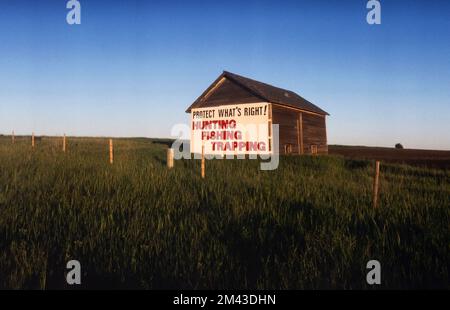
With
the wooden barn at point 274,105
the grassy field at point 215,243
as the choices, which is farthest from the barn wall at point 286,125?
the grassy field at point 215,243

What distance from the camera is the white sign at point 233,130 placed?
18.7 metres

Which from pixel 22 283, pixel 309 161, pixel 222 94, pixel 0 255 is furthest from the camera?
pixel 222 94

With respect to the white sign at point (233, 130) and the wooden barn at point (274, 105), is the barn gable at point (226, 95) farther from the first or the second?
the white sign at point (233, 130)

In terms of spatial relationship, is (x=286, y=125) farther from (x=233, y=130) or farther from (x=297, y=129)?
(x=233, y=130)

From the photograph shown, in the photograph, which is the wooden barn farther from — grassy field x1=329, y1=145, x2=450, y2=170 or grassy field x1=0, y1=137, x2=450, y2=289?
grassy field x1=0, y1=137, x2=450, y2=289

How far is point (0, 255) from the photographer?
3.45 meters

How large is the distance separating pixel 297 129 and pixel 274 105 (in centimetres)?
390

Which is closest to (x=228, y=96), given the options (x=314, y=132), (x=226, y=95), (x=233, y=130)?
(x=226, y=95)

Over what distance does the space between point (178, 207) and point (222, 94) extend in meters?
16.5

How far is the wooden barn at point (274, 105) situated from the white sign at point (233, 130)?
49cm

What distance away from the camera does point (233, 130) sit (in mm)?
19734

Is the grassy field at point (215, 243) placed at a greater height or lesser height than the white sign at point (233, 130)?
lesser
